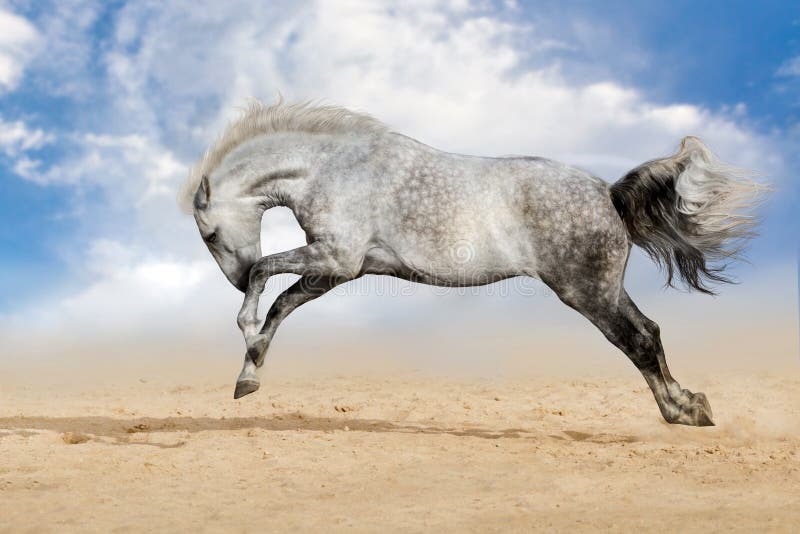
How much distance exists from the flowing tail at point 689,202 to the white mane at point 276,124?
228cm

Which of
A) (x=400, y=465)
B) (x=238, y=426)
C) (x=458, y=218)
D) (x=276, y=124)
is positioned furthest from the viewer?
(x=238, y=426)

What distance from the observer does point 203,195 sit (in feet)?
21.8

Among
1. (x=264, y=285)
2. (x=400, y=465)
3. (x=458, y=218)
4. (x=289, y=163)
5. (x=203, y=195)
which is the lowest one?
(x=400, y=465)

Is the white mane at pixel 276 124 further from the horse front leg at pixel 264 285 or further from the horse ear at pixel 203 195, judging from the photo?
the horse front leg at pixel 264 285

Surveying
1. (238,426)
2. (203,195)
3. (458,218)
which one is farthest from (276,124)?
(238,426)

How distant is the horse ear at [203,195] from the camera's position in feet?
21.6

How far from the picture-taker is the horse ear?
Result: 6.59m

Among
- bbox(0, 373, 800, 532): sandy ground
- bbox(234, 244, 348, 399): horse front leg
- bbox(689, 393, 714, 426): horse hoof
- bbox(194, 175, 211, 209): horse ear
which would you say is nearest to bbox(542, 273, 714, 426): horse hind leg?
bbox(689, 393, 714, 426): horse hoof

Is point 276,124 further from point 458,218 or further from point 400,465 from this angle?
point 400,465

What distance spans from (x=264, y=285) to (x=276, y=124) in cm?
153

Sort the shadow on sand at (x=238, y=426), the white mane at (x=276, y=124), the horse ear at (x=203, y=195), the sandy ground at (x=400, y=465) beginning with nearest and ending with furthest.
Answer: the sandy ground at (x=400, y=465)
the horse ear at (x=203, y=195)
the white mane at (x=276, y=124)
the shadow on sand at (x=238, y=426)

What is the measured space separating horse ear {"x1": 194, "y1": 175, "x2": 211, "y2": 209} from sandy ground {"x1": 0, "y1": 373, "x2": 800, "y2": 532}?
6.75 feet

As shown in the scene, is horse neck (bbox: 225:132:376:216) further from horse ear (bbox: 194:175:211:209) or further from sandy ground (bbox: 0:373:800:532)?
sandy ground (bbox: 0:373:800:532)

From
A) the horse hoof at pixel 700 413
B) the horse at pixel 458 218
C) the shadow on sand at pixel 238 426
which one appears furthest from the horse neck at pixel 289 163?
the horse hoof at pixel 700 413
